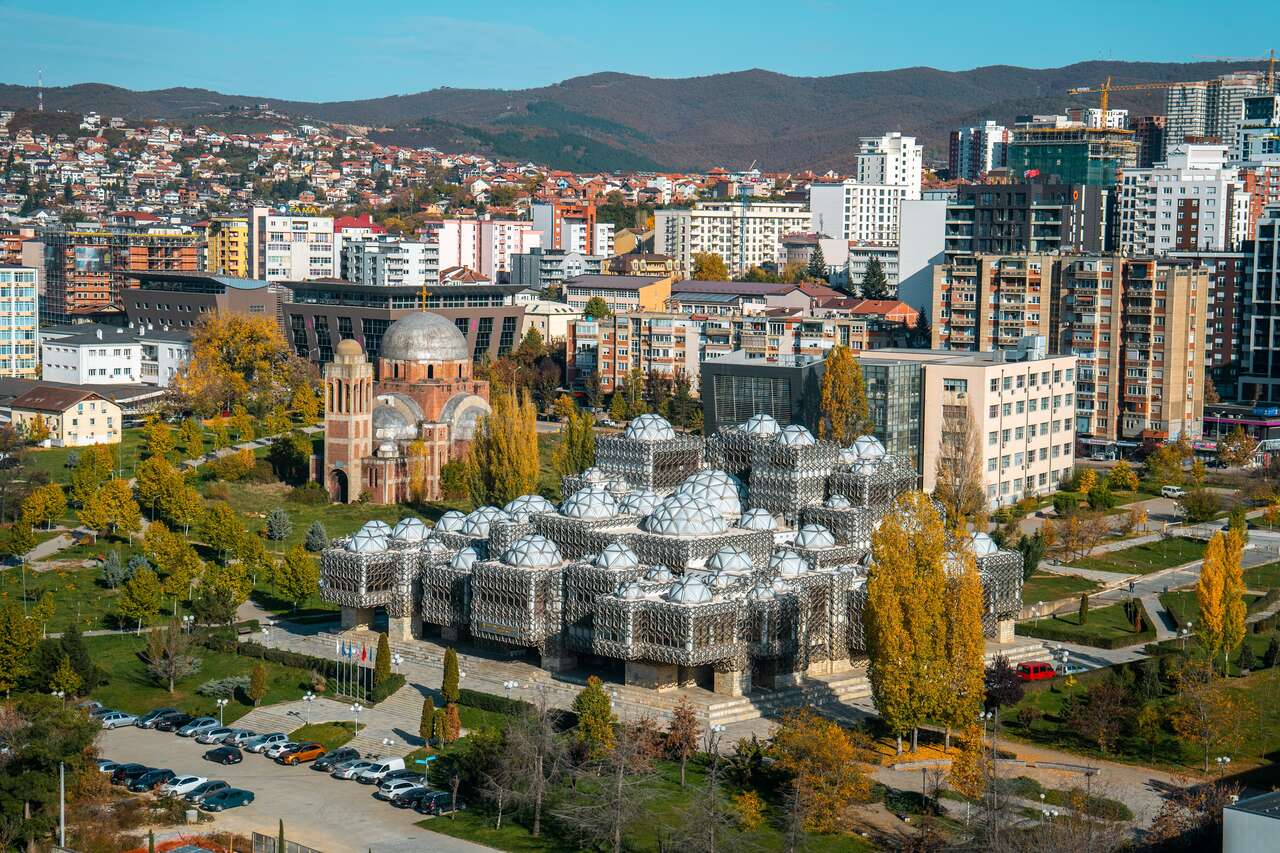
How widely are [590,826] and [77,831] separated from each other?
8984mm

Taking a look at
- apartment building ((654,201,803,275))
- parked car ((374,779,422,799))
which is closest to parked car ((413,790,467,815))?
parked car ((374,779,422,799))

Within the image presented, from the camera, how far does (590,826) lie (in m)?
31.9

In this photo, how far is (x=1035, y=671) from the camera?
41906mm

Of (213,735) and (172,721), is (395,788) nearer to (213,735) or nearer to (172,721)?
(213,735)

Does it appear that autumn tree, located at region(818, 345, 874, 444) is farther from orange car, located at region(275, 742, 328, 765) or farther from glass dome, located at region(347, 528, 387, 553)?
orange car, located at region(275, 742, 328, 765)

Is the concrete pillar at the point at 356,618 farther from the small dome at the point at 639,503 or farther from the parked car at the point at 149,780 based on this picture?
the parked car at the point at 149,780

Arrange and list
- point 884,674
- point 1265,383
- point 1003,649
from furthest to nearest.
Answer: point 1265,383 → point 1003,649 → point 884,674

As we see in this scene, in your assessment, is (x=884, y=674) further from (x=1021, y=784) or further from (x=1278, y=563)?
(x=1278, y=563)

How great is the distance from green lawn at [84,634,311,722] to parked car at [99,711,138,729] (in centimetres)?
78

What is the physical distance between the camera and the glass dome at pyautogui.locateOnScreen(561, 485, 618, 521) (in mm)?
44000

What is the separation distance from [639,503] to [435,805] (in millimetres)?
13106

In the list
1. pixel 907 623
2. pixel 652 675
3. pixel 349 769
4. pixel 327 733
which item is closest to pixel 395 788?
pixel 349 769

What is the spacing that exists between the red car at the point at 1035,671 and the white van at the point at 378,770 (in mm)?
14120

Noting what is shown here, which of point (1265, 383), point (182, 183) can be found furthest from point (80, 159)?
point (1265, 383)
